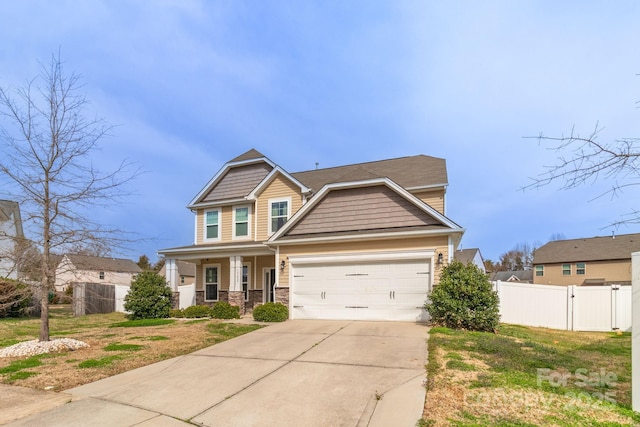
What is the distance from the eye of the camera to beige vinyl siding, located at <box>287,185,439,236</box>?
13180mm

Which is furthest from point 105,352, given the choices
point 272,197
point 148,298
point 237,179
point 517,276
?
point 517,276

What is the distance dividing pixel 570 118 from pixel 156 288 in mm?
16368

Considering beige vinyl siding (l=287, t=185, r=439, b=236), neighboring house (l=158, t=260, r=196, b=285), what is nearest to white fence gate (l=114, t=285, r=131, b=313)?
beige vinyl siding (l=287, t=185, r=439, b=236)

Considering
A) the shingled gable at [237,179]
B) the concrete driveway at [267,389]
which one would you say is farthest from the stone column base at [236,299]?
the concrete driveway at [267,389]

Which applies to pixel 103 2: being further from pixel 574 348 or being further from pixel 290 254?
pixel 574 348

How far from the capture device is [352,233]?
13.3 meters

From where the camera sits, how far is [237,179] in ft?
63.0

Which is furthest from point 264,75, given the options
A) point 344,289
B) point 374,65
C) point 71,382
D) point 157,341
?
point 71,382

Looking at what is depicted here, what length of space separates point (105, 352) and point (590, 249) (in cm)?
4138

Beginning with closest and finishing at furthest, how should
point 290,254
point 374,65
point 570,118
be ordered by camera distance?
point 570,118
point 374,65
point 290,254

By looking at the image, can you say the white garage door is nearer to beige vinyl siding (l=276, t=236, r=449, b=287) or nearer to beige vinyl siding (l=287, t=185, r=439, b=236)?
beige vinyl siding (l=276, t=236, r=449, b=287)

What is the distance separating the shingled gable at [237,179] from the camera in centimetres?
1870

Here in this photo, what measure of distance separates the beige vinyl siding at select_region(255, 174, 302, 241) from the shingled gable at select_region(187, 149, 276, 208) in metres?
1.07

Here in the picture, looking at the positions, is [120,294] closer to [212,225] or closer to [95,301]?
[95,301]
